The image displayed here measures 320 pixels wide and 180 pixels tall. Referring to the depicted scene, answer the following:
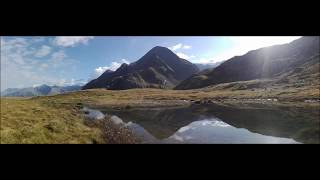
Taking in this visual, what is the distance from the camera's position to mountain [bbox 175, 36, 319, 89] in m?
142

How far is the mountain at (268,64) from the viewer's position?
14208cm

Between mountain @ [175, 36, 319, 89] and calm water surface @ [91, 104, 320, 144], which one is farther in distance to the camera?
mountain @ [175, 36, 319, 89]

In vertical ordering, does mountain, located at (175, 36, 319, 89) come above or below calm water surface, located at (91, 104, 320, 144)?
above

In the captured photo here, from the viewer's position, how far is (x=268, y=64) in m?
162

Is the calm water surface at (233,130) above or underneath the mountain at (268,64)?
underneath

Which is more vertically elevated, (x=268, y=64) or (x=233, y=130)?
(x=268, y=64)

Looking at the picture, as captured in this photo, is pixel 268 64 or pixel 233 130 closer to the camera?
pixel 233 130

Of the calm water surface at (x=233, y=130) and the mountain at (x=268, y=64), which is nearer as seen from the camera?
the calm water surface at (x=233, y=130)
